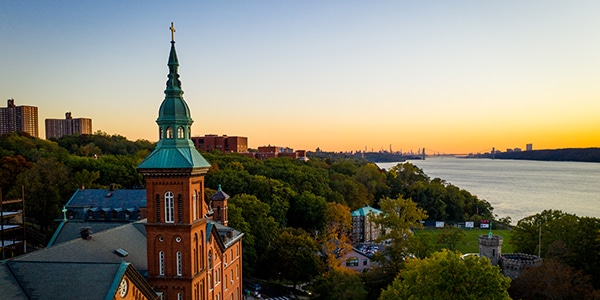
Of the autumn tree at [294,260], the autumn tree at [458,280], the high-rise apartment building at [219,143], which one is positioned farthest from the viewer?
the high-rise apartment building at [219,143]

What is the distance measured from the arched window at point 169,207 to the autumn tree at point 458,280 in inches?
672

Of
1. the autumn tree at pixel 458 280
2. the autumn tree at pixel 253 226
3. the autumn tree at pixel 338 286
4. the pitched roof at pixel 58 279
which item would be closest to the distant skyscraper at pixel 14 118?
the autumn tree at pixel 253 226

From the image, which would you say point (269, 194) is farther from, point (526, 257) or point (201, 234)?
point (201, 234)

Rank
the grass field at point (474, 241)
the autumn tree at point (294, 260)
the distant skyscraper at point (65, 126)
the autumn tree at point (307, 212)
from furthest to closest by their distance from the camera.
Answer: the distant skyscraper at point (65, 126) < the autumn tree at point (307, 212) < the grass field at point (474, 241) < the autumn tree at point (294, 260)

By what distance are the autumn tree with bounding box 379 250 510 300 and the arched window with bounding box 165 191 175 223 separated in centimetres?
1707

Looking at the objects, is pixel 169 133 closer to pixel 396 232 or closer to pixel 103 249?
pixel 103 249

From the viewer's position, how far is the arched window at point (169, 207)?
1018 inches

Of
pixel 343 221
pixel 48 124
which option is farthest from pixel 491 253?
pixel 48 124

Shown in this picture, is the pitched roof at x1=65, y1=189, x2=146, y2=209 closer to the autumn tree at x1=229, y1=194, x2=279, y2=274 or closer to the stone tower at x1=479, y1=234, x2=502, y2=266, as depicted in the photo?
the autumn tree at x1=229, y1=194, x2=279, y2=274

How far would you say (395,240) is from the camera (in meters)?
47.6

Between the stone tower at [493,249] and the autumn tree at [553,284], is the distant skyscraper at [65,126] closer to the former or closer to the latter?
the stone tower at [493,249]

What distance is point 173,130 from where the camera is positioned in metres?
26.2

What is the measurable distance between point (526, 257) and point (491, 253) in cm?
383

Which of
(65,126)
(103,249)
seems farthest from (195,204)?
(65,126)
